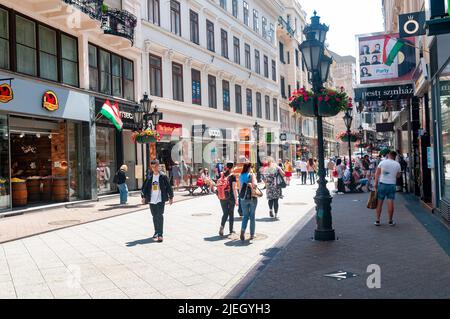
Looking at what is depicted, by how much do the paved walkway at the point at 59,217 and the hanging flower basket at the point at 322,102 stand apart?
7.07 m

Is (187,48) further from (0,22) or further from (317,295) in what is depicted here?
(317,295)

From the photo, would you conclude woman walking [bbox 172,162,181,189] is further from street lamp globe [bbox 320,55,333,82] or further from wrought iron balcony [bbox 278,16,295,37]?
wrought iron balcony [bbox 278,16,295,37]

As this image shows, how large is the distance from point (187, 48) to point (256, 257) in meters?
21.1

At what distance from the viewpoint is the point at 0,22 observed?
1455cm

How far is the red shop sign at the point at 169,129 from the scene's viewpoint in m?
23.5

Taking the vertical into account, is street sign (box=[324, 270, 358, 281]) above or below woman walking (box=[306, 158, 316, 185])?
below

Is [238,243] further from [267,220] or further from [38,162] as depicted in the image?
[38,162]

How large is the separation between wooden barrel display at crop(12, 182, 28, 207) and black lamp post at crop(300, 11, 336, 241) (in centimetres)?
1122

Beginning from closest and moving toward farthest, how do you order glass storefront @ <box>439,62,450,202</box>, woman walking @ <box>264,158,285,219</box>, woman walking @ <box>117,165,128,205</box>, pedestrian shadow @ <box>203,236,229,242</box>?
pedestrian shadow @ <box>203,236,229,242</box>
glass storefront @ <box>439,62,450,202</box>
woman walking @ <box>264,158,285,219</box>
woman walking @ <box>117,165,128,205</box>

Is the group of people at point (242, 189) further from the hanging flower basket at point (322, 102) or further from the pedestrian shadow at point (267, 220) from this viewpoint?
the hanging flower basket at point (322, 102)

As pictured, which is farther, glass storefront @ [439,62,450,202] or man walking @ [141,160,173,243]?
glass storefront @ [439,62,450,202]

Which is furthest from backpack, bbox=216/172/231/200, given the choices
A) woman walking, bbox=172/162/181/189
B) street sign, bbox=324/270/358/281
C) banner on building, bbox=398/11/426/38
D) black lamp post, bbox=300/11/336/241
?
woman walking, bbox=172/162/181/189

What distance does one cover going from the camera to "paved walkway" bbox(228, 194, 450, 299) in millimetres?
5441
